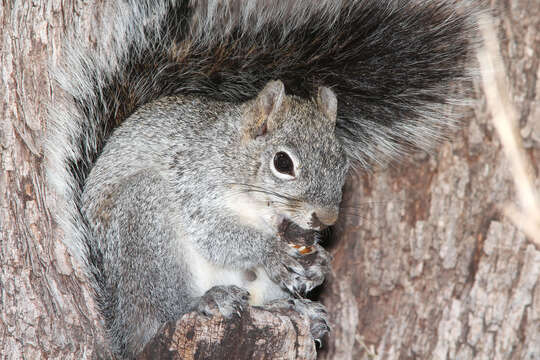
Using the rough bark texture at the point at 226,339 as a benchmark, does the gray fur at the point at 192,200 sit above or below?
above

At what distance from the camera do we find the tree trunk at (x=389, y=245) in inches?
67.6

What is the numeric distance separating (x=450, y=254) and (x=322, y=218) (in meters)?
0.62

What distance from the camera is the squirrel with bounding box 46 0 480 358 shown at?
1.85 m

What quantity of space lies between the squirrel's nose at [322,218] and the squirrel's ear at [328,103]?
0.36m

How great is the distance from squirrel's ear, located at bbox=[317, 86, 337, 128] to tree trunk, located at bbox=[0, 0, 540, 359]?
0.39 m

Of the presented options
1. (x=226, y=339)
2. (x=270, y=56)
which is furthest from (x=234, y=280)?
(x=270, y=56)

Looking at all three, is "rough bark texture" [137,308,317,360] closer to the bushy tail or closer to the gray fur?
the gray fur

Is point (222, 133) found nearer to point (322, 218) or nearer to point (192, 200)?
point (192, 200)

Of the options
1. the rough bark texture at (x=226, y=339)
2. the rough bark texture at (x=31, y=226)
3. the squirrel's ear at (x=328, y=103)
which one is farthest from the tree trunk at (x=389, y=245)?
the squirrel's ear at (x=328, y=103)

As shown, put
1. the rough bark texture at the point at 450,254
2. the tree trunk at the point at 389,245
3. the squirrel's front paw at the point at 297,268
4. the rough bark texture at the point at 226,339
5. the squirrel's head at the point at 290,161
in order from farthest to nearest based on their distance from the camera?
the rough bark texture at the point at 450,254, the squirrel's front paw at the point at 297,268, the squirrel's head at the point at 290,161, the tree trunk at the point at 389,245, the rough bark texture at the point at 226,339

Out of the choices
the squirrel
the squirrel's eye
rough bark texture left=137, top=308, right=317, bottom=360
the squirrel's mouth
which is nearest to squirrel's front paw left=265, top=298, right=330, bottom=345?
the squirrel

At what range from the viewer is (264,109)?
6.48 ft

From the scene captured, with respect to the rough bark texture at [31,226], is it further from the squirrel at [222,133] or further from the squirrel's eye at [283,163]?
the squirrel's eye at [283,163]

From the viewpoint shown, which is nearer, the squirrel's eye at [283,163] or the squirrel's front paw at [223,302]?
the squirrel's front paw at [223,302]
